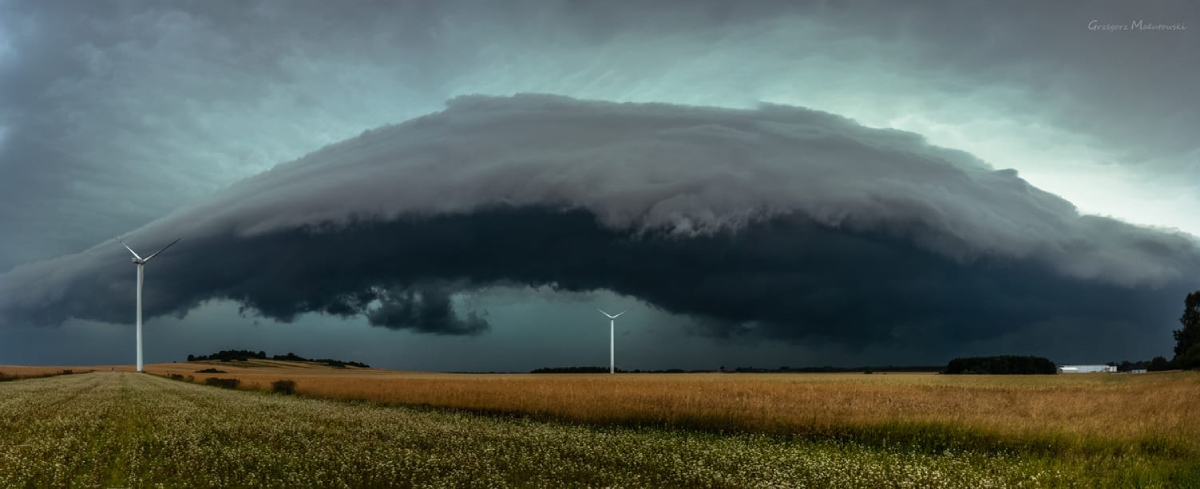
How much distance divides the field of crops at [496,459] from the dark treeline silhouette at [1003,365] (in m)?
151

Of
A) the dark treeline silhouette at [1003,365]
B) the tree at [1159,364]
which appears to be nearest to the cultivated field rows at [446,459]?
the dark treeline silhouette at [1003,365]

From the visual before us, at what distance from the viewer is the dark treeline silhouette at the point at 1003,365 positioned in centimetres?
15827

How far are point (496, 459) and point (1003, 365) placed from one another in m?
167

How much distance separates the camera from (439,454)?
19.5 m

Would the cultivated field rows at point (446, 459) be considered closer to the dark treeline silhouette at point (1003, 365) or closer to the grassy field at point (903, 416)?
the grassy field at point (903, 416)

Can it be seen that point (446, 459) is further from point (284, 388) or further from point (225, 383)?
point (225, 383)

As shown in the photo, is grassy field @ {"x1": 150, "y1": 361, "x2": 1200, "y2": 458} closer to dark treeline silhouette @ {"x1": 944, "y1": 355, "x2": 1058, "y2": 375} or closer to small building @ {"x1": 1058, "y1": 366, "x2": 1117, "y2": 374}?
dark treeline silhouette @ {"x1": 944, "y1": 355, "x2": 1058, "y2": 375}

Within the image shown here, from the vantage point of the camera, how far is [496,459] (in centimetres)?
1862

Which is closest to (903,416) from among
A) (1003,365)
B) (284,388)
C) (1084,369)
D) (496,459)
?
(496,459)

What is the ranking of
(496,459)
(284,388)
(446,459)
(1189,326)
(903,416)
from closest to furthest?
(446,459), (496,459), (903,416), (284,388), (1189,326)

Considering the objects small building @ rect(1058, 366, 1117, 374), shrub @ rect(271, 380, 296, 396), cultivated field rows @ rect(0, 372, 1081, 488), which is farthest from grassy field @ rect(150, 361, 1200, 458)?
small building @ rect(1058, 366, 1117, 374)

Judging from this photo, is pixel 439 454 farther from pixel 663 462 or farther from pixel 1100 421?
pixel 1100 421

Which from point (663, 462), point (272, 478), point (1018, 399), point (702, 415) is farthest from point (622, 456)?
point (1018, 399)

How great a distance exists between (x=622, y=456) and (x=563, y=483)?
4.04 m
